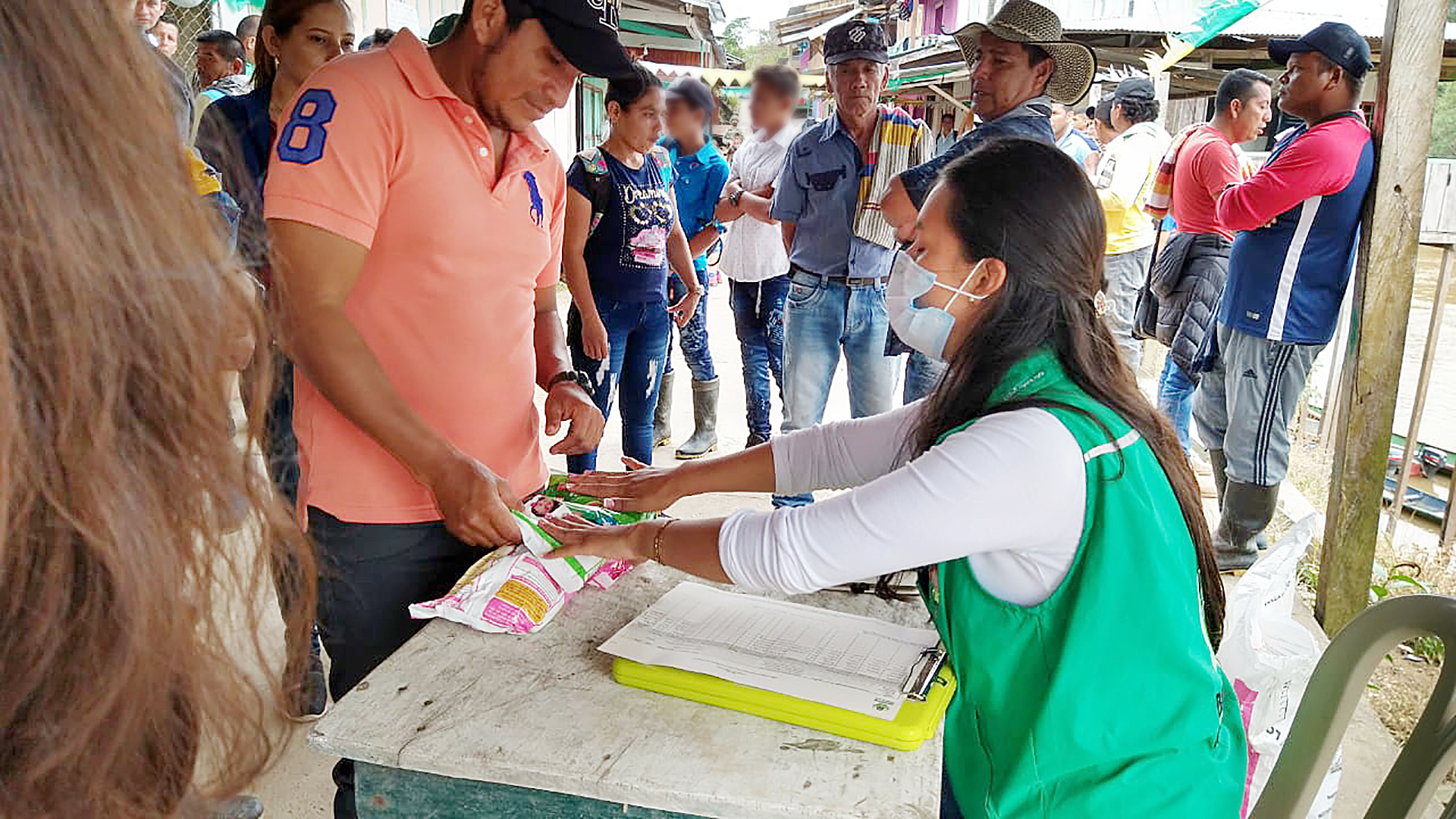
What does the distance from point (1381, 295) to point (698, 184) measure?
284 centimetres

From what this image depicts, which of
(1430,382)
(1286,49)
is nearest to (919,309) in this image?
(1286,49)

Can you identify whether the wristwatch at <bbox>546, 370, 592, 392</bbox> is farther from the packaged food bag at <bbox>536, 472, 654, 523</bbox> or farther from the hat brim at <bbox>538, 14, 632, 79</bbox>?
the hat brim at <bbox>538, 14, 632, 79</bbox>

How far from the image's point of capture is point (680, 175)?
4.77 metres

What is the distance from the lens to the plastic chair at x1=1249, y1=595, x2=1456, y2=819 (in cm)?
110

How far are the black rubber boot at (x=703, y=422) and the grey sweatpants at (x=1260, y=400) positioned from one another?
2.28m

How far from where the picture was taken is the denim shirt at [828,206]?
3.78m

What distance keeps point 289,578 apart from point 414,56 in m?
1.09

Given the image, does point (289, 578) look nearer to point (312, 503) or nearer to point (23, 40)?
point (23, 40)

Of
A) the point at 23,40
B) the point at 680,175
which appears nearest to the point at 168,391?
the point at 23,40

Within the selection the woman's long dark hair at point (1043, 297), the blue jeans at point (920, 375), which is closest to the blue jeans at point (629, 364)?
the blue jeans at point (920, 375)

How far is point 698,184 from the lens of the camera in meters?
4.80

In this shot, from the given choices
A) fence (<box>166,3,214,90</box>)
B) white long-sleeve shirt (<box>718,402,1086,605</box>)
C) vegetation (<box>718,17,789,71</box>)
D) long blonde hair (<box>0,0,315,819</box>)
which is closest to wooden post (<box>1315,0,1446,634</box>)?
white long-sleeve shirt (<box>718,402,1086,605</box>)

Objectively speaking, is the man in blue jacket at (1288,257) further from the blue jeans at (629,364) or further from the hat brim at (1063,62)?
the blue jeans at (629,364)

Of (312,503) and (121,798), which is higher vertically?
(121,798)
